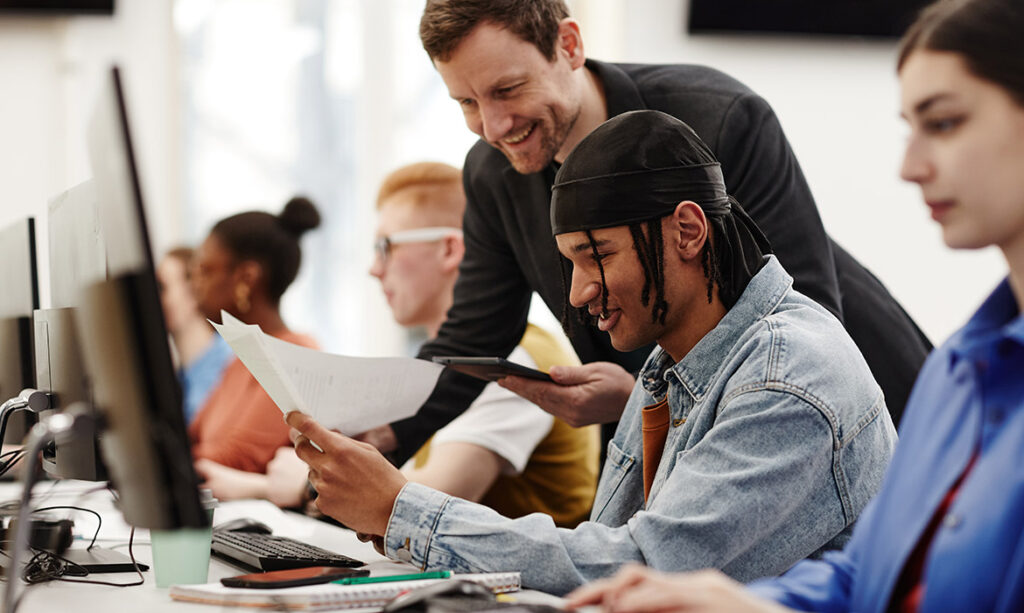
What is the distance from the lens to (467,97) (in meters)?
1.84

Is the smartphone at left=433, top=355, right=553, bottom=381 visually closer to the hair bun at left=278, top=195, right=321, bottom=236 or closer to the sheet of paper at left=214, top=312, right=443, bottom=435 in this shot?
the sheet of paper at left=214, top=312, right=443, bottom=435

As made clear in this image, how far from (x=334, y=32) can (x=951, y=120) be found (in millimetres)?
3724

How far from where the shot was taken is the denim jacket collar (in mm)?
1344

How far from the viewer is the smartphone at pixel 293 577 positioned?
123 centimetres

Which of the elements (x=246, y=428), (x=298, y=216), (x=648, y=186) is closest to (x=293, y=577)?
(x=648, y=186)

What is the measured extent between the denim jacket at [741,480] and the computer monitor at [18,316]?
67 centimetres

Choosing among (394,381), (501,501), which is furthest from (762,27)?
(394,381)

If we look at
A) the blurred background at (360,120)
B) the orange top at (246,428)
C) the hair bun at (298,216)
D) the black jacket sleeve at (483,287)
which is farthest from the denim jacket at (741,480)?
the blurred background at (360,120)

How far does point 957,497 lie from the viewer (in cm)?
88

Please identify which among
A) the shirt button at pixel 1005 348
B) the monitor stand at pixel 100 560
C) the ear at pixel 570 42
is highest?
the ear at pixel 570 42

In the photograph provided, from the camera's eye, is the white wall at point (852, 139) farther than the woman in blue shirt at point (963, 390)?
Yes

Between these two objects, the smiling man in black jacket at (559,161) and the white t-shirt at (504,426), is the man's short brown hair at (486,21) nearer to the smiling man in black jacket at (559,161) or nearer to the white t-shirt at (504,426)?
the smiling man in black jacket at (559,161)

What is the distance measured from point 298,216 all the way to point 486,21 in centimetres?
152

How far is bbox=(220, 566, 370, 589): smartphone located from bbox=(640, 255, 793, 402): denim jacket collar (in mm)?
483
